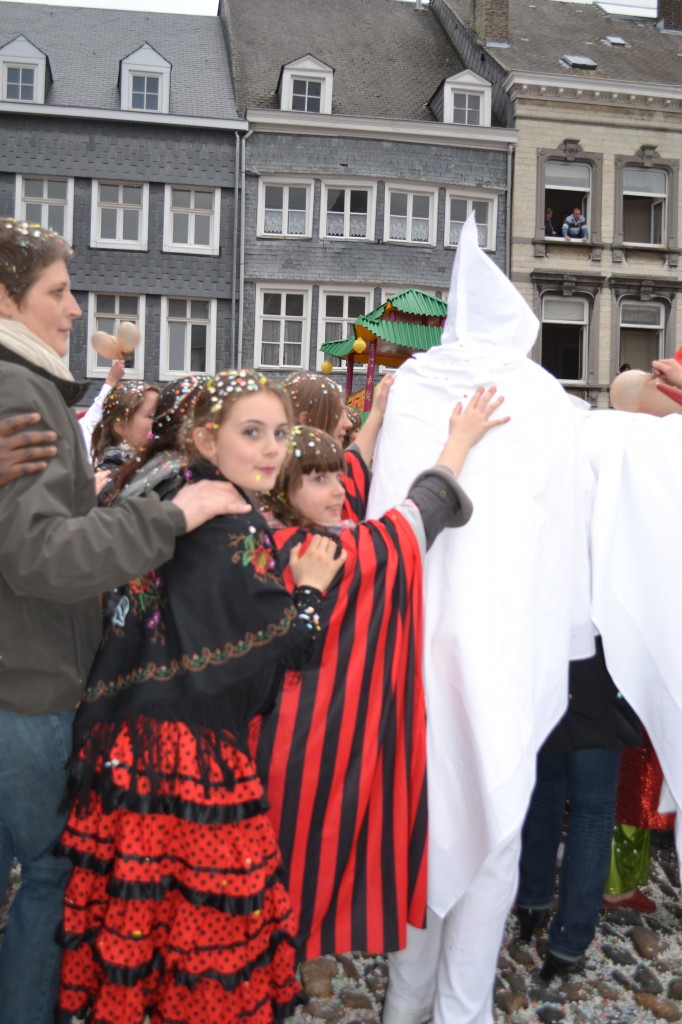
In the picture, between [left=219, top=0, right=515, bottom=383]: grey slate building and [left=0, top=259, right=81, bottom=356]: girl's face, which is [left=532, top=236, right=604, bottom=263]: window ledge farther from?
[left=0, top=259, right=81, bottom=356]: girl's face

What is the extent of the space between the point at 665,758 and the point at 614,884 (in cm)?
89

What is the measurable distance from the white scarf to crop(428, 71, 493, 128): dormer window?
64.4 ft

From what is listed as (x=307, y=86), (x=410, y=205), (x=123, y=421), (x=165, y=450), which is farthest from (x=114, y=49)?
(x=165, y=450)

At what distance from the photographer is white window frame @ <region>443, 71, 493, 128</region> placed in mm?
19578

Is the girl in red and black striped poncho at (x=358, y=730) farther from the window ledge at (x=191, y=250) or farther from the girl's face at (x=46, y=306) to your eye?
the window ledge at (x=191, y=250)

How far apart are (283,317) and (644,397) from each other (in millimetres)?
16746

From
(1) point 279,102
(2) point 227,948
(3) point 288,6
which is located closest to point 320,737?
(2) point 227,948

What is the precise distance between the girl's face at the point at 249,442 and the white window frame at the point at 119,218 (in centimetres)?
1816

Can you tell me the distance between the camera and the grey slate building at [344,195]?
19.0m

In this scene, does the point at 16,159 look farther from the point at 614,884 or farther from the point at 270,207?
the point at 614,884

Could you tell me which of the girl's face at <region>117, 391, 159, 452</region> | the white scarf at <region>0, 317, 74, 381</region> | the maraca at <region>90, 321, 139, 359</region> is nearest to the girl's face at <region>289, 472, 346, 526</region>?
the white scarf at <region>0, 317, 74, 381</region>

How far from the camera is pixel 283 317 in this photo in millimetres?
19297

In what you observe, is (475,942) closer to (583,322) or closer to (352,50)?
(583,322)

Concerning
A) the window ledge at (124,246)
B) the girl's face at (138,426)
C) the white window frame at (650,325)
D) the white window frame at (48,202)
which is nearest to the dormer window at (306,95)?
the window ledge at (124,246)
